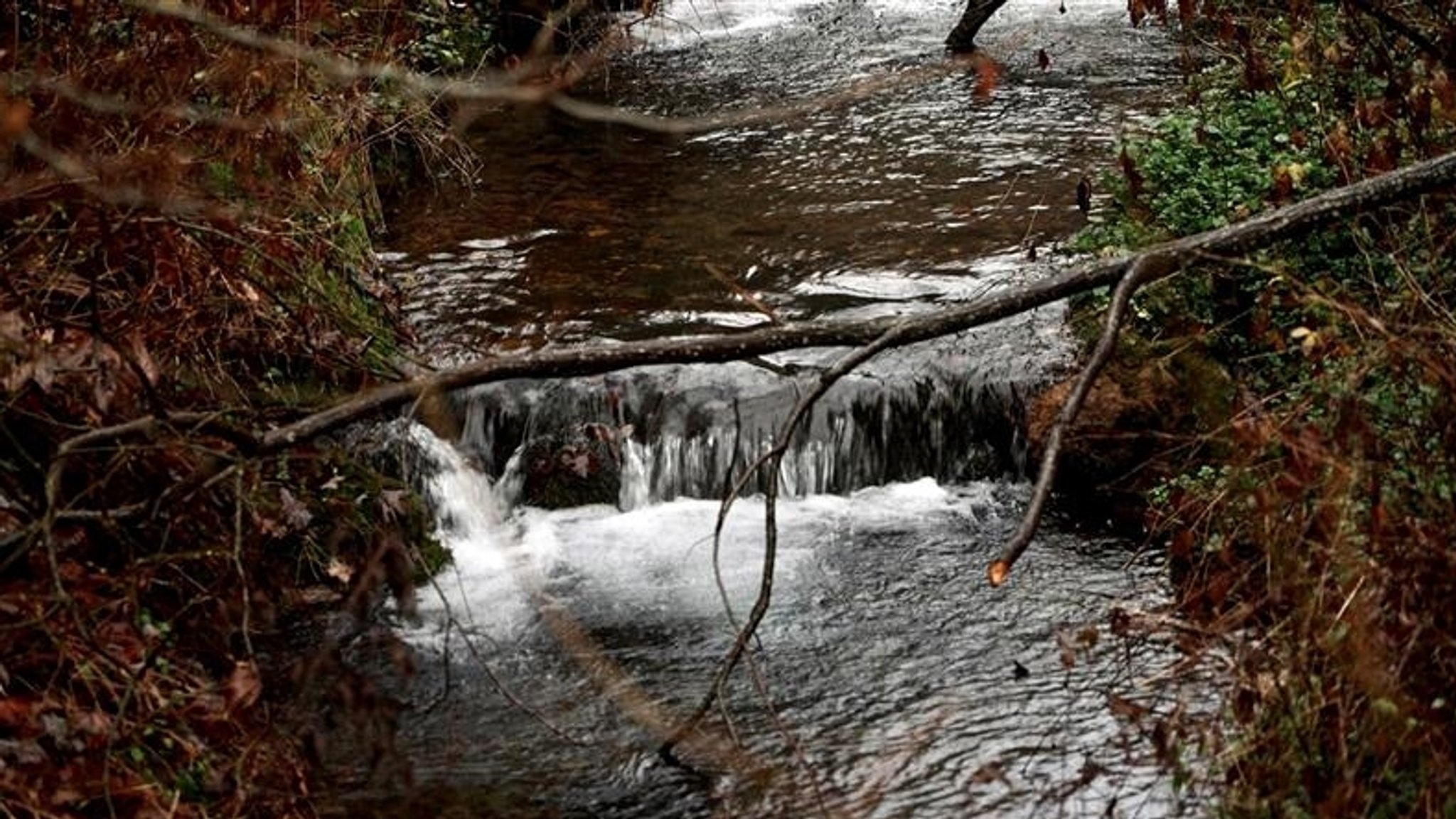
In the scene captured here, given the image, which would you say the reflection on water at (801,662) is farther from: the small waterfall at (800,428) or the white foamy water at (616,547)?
the small waterfall at (800,428)

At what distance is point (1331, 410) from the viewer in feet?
16.7

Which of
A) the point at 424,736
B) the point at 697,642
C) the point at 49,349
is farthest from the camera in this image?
the point at 697,642

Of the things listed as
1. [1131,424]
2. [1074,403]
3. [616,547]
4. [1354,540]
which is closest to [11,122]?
[1074,403]

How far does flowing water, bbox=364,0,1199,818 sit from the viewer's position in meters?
6.56

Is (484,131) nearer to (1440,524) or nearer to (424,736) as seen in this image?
(424,736)

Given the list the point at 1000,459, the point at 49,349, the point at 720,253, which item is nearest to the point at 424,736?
the point at 49,349

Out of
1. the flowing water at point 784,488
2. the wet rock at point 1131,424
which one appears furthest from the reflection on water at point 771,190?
the wet rock at point 1131,424

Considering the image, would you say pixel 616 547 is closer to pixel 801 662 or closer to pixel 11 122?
pixel 801 662

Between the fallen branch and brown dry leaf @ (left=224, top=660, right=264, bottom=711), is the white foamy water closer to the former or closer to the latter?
brown dry leaf @ (left=224, top=660, right=264, bottom=711)

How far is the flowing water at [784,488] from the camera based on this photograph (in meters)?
6.56

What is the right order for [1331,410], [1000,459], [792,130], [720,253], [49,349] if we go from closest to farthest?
[1331,410] < [49,349] < [1000,459] < [720,253] < [792,130]

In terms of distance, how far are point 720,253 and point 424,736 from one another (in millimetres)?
5005

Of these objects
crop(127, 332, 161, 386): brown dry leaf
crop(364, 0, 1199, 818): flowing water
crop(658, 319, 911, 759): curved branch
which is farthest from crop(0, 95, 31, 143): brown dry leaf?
crop(658, 319, 911, 759): curved branch

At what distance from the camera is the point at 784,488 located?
923 centimetres
